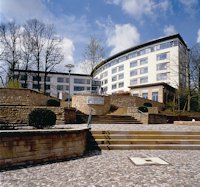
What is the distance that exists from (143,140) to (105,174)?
475cm

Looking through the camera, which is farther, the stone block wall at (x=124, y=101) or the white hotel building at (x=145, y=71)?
the white hotel building at (x=145, y=71)

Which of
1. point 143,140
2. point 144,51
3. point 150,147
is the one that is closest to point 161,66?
point 144,51

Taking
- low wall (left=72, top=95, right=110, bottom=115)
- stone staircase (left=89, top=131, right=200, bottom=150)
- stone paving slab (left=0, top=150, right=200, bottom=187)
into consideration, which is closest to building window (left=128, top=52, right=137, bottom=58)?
low wall (left=72, top=95, right=110, bottom=115)

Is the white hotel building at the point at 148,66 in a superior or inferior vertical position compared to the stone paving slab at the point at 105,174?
superior

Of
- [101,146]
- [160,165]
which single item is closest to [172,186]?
[160,165]

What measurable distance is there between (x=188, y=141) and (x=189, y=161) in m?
3.04

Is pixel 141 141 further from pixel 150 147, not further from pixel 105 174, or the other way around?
pixel 105 174

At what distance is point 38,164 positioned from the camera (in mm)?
7281

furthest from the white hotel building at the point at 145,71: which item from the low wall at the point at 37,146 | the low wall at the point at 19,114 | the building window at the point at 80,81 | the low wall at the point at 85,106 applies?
the low wall at the point at 37,146

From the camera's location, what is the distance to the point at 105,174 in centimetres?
629

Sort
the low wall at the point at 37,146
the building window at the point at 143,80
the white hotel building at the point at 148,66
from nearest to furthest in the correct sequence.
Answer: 1. the low wall at the point at 37,146
2. the white hotel building at the point at 148,66
3. the building window at the point at 143,80

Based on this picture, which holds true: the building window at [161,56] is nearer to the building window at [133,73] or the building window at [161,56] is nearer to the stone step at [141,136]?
the building window at [133,73]

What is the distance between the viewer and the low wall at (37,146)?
22.3 feet

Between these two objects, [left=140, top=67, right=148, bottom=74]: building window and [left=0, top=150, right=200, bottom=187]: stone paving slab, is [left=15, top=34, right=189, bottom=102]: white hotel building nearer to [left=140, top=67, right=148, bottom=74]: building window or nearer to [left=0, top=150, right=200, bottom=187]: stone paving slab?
[left=140, top=67, right=148, bottom=74]: building window
